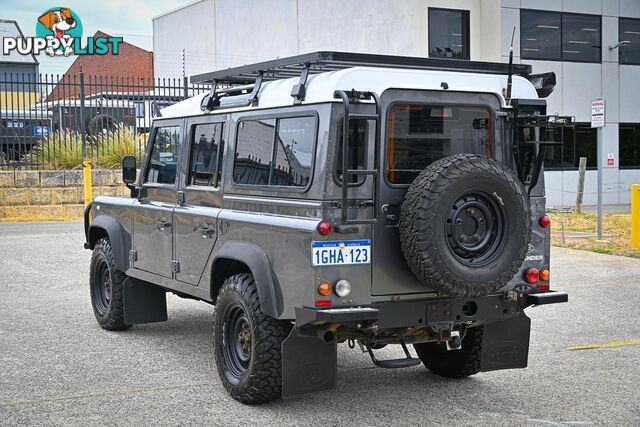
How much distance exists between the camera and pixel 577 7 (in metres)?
27.2

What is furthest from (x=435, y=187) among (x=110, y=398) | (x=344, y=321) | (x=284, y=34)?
(x=284, y=34)

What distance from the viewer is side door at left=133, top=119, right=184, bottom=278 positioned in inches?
303

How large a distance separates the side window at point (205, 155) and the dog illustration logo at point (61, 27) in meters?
35.8

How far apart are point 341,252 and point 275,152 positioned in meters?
Answer: 1.00

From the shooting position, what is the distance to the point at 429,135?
602cm

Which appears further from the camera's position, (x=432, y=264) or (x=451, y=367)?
(x=451, y=367)

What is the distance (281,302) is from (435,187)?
4.04 feet

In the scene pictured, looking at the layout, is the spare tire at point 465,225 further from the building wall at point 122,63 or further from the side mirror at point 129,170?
the building wall at point 122,63

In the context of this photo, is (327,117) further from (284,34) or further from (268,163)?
(284,34)

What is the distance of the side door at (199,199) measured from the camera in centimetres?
691

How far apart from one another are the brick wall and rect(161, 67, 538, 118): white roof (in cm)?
1456

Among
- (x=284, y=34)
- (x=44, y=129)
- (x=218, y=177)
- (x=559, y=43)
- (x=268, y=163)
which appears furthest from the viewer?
(x=284, y=34)

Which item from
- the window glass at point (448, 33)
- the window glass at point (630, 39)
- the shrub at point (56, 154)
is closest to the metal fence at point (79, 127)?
the shrub at point (56, 154)

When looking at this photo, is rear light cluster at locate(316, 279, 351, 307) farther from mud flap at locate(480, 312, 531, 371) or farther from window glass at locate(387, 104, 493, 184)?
mud flap at locate(480, 312, 531, 371)
